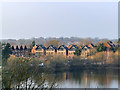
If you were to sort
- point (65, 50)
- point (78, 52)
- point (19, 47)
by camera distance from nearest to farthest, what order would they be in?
point (19, 47)
point (78, 52)
point (65, 50)

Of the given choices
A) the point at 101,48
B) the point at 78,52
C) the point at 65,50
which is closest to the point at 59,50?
the point at 65,50

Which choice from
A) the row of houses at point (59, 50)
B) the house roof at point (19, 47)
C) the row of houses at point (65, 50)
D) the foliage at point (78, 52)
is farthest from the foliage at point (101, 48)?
the house roof at point (19, 47)

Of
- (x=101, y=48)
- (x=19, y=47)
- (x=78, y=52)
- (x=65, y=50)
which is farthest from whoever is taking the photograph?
(x=65, y=50)

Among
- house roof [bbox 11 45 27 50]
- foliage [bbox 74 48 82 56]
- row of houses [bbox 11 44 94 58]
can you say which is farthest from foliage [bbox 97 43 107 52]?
house roof [bbox 11 45 27 50]

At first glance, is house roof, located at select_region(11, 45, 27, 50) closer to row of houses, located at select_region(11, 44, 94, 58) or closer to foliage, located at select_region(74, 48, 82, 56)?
row of houses, located at select_region(11, 44, 94, 58)

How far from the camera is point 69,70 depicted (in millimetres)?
7844

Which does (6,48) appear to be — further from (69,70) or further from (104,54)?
(104,54)

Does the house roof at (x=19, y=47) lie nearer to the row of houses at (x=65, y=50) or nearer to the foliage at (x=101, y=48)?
the row of houses at (x=65, y=50)

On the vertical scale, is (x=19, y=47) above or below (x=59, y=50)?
above

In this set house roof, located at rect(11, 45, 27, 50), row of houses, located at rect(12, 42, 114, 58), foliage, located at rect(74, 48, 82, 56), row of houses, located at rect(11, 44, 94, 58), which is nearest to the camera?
house roof, located at rect(11, 45, 27, 50)

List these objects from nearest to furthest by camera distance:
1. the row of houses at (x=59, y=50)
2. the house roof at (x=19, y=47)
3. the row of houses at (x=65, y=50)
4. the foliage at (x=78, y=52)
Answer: the house roof at (x=19, y=47) → the row of houses at (x=59, y=50) → the row of houses at (x=65, y=50) → the foliage at (x=78, y=52)

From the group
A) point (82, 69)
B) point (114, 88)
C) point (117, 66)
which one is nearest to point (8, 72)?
point (114, 88)

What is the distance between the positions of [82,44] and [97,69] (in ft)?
4.47

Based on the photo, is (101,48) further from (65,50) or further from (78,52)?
(65,50)
